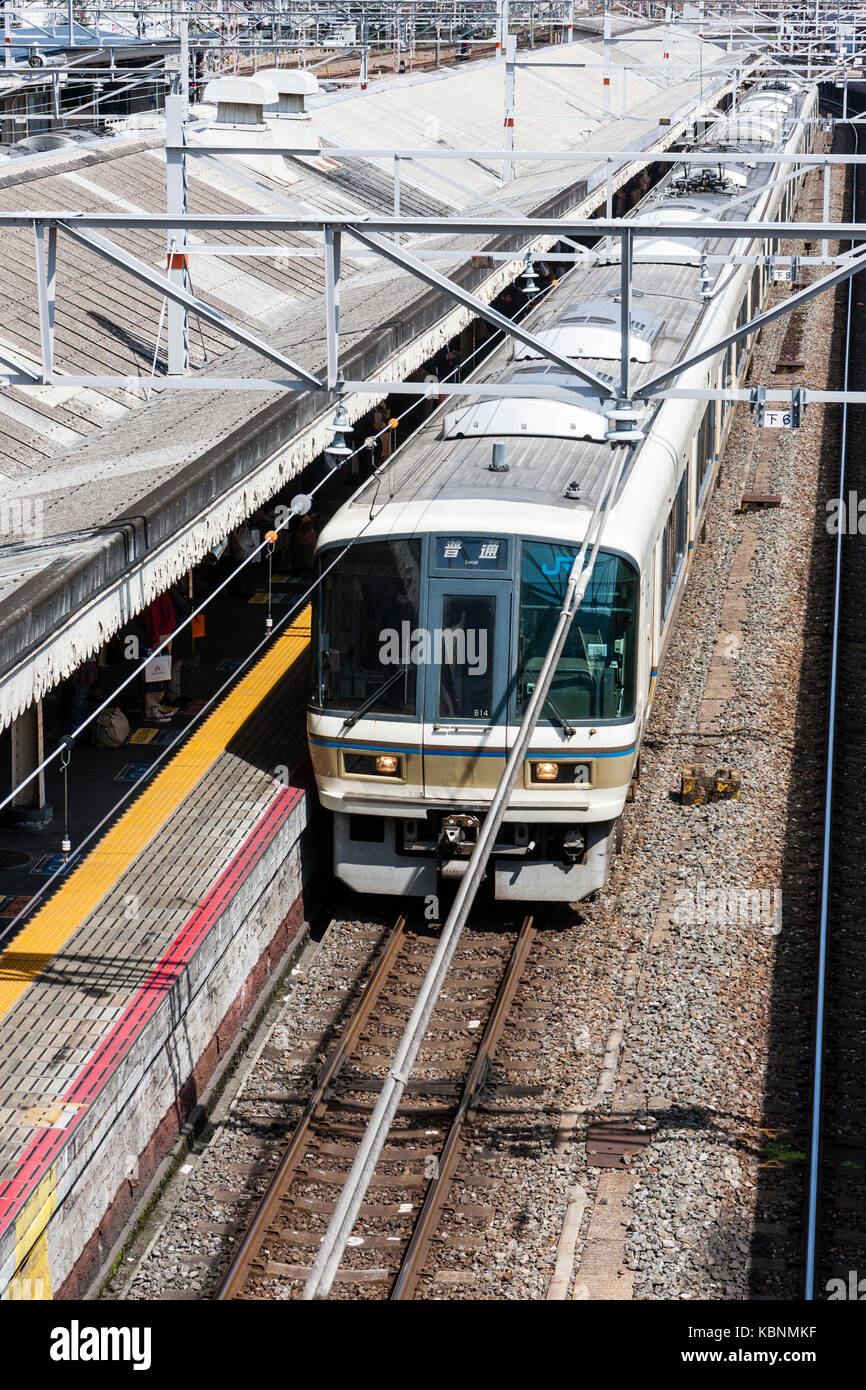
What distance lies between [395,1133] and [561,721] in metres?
2.68

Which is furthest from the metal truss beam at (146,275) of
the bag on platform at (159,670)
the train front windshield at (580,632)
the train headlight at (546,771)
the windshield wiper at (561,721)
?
the bag on platform at (159,670)

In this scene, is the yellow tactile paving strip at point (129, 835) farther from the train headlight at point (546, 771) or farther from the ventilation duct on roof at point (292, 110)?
the ventilation duct on roof at point (292, 110)

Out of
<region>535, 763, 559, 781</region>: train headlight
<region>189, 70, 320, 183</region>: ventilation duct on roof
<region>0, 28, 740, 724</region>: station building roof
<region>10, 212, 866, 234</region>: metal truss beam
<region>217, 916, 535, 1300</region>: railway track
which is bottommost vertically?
<region>217, 916, 535, 1300</region>: railway track

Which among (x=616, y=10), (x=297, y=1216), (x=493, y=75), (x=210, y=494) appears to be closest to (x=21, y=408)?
(x=210, y=494)

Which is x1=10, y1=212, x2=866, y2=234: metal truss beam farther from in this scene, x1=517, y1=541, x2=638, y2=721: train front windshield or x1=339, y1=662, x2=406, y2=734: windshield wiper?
x1=339, y1=662, x2=406, y2=734: windshield wiper

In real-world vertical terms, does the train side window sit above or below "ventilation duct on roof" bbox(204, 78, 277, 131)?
below

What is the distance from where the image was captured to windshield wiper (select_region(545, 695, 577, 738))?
1034cm

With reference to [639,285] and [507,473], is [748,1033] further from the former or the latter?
[639,285]

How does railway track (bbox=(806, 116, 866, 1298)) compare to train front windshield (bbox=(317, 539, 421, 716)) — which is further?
train front windshield (bbox=(317, 539, 421, 716))

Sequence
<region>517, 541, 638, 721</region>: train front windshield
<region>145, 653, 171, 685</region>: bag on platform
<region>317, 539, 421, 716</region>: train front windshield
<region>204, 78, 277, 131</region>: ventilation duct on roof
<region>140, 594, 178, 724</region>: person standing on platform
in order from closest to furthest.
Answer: <region>517, 541, 638, 721</region>: train front windshield → <region>317, 539, 421, 716</region>: train front windshield → <region>145, 653, 171, 685</region>: bag on platform → <region>140, 594, 178, 724</region>: person standing on platform → <region>204, 78, 277, 131</region>: ventilation duct on roof

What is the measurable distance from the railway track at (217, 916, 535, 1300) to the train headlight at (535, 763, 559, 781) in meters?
1.18

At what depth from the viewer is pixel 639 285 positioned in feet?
52.1

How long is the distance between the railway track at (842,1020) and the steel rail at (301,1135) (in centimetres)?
255

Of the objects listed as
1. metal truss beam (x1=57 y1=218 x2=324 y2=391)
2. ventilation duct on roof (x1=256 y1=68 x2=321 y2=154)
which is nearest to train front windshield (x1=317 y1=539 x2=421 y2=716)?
metal truss beam (x1=57 y1=218 x2=324 y2=391)
